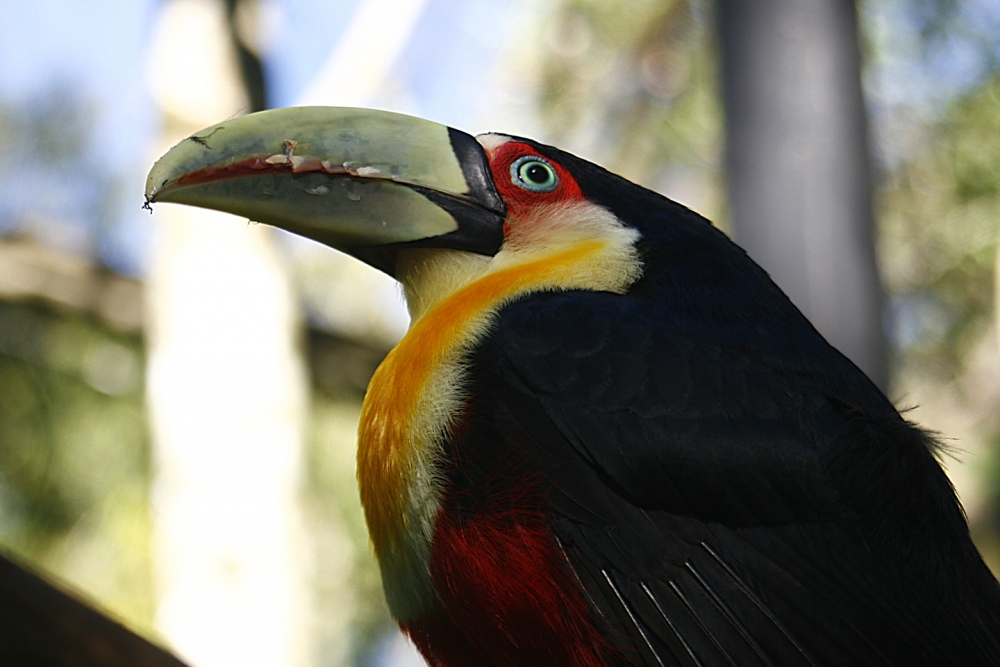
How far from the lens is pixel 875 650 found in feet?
6.58

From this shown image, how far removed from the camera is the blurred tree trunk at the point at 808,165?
139 inches

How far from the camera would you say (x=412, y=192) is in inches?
101

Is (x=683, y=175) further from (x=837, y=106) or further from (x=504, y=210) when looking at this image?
(x=504, y=210)

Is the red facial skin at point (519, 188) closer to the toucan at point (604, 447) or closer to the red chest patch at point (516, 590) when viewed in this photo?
the toucan at point (604, 447)

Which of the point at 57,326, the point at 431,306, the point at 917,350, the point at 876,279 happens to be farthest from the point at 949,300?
the point at 431,306

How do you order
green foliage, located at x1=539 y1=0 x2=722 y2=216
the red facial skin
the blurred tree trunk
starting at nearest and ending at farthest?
1. the red facial skin
2. the blurred tree trunk
3. green foliage, located at x1=539 y1=0 x2=722 y2=216

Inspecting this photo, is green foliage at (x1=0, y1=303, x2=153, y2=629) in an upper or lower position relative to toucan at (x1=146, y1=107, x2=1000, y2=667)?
lower

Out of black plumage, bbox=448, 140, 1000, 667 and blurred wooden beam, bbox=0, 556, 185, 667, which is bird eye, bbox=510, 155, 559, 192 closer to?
black plumage, bbox=448, 140, 1000, 667

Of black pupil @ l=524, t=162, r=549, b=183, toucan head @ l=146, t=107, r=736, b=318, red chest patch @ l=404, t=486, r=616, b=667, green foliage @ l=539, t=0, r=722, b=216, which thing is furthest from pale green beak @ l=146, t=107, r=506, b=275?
green foliage @ l=539, t=0, r=722, b=216

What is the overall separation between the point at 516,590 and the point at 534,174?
117 centimetres

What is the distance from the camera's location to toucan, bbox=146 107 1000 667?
2.06 metres

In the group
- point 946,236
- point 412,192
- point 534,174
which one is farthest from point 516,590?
point 946,236

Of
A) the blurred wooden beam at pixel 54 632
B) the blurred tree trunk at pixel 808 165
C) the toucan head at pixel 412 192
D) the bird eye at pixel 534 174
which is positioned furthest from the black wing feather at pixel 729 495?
the blurred tree trunk at pixel 808 165

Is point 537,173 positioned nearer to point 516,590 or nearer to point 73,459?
point 516,590
